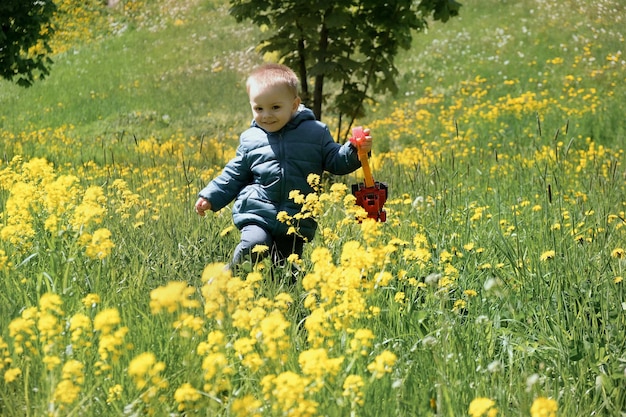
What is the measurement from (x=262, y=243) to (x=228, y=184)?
18.5 inches

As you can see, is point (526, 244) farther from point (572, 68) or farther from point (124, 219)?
point (572, 68)

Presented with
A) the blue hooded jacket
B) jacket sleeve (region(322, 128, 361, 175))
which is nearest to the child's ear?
the blue hooded jacket

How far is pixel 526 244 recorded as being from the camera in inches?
153

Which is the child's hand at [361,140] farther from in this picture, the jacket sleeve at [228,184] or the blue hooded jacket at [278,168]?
the jacket sleeve at [228,184]

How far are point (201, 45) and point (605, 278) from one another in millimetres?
16978

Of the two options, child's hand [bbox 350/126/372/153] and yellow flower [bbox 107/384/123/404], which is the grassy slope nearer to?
child's hand [bbox 350/126/372/153]

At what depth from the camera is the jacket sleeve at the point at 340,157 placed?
4.00 metres

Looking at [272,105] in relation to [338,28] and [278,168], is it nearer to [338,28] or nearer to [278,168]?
[278,168]

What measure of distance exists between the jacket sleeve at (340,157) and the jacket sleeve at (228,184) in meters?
0.44

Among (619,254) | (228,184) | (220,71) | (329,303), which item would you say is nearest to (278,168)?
(228,184)

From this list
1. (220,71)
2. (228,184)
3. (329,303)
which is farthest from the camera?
(220,71)

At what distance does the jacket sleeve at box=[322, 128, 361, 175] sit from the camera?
4.00 m

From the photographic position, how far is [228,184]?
4172mm

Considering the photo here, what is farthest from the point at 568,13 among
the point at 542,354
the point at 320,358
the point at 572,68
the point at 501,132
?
the point at 320,358
